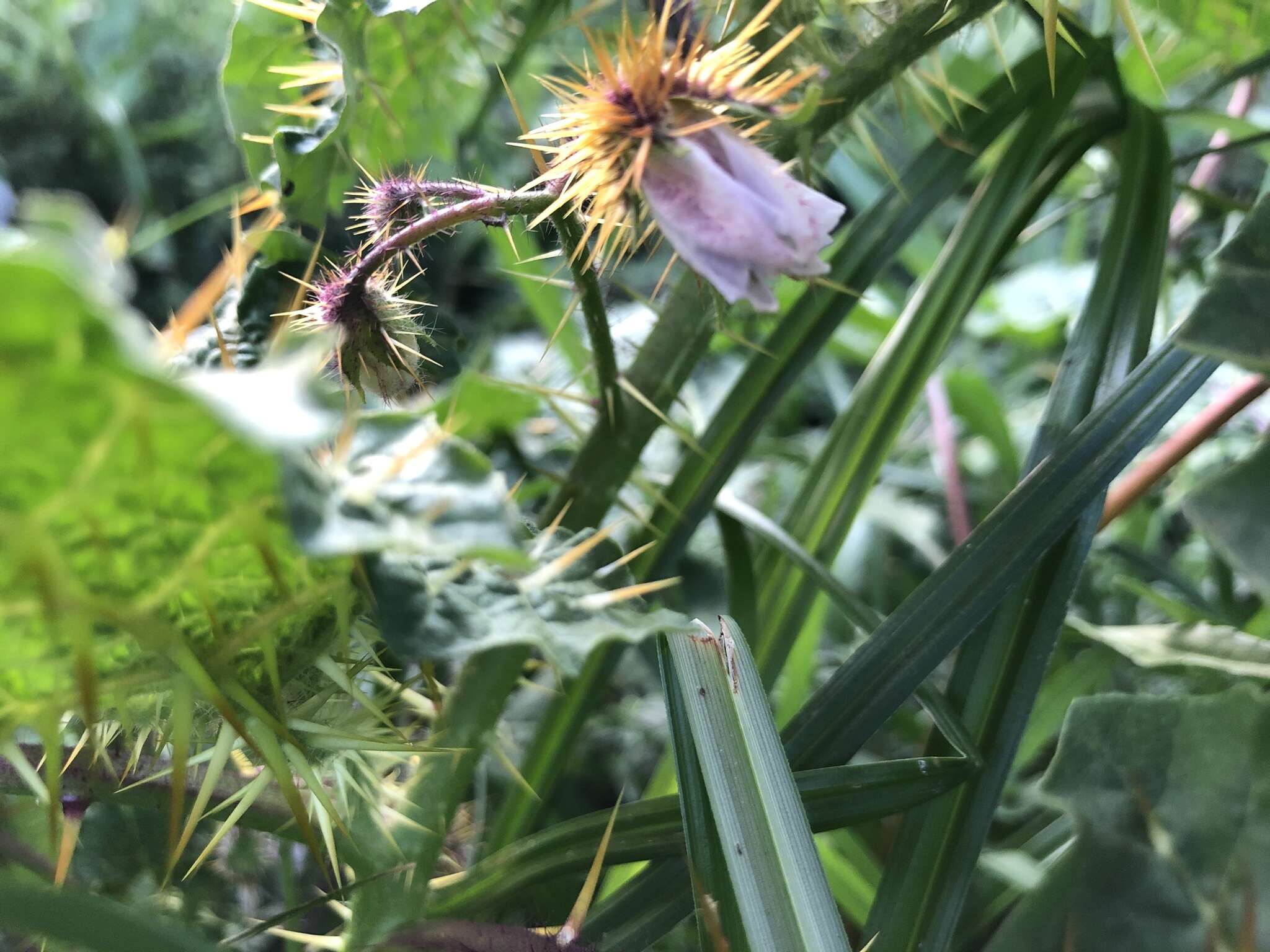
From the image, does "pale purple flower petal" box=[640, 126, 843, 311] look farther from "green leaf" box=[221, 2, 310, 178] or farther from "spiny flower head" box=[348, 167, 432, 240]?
"green leaf" box=[221, 2, 310, 178]

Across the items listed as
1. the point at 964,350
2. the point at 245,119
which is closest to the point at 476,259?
the point at 964,350

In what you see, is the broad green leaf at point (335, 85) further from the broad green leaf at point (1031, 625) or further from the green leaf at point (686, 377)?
the broad green leaf at point (1031, 625)

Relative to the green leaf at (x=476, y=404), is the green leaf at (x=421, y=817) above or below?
below

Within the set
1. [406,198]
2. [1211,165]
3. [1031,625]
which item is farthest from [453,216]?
[1211,165]

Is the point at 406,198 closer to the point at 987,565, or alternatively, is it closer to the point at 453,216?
the point at 453,216

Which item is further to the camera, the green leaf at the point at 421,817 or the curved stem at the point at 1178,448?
the curved stem at the point at 1178,448

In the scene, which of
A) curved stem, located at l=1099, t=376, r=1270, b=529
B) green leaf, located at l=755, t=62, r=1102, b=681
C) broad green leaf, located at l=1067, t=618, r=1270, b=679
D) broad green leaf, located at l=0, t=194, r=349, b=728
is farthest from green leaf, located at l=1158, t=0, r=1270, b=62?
broad green leaf, located at l=0, t=194, r=349, b=728

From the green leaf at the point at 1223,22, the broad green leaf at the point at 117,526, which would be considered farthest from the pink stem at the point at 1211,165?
the broad green leaf at the point at 117,526
